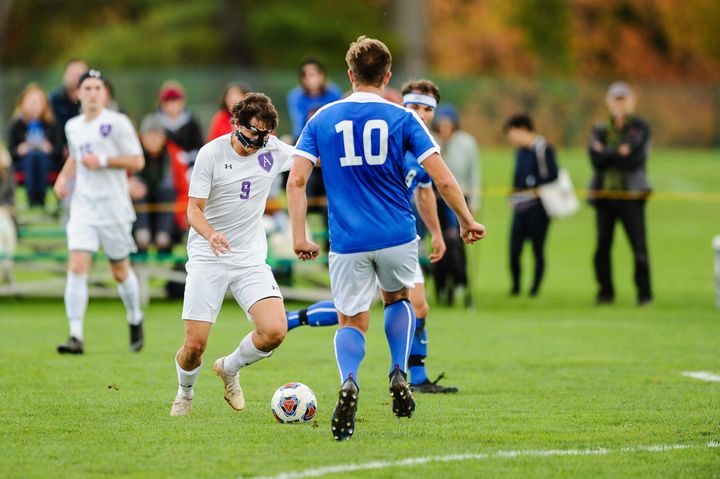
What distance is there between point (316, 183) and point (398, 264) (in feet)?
30.8

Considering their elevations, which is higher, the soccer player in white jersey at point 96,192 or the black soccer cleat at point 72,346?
the soccer player in white jersey at point 96,192

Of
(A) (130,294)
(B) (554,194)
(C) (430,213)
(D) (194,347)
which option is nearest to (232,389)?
(D) (194,347)

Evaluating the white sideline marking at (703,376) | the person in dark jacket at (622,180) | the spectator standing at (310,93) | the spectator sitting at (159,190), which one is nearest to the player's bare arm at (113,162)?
the spectator standing at (310,93)

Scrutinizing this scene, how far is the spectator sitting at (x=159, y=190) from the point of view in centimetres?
1557

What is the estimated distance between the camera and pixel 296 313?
9.43m

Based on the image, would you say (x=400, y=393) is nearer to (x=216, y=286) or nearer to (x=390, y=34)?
(x=216, y=286)

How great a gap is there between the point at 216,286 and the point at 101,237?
3.35m

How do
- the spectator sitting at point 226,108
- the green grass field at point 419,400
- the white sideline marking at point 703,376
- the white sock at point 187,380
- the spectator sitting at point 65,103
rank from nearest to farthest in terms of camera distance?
1. the green grass field at point 419,400
2. the white sock at point 187,380
3. the white sideline marking at point 703,376
4. the spectator sitting at point 226,108
5. the spectator sitting at point 65,103

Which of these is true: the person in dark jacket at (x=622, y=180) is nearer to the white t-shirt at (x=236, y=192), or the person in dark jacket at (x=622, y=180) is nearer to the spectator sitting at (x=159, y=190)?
the spectator sitting at (x=159, y=190)

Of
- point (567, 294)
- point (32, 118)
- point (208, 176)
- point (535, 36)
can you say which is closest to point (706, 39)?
point (535, 36)

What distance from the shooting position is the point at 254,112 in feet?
24.3

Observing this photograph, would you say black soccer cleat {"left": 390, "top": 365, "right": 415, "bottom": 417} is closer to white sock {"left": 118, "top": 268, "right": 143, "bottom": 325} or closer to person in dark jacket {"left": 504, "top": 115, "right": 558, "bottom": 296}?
white sock {"left": 118, "top": 268, "right": 143, "bottom": 325}

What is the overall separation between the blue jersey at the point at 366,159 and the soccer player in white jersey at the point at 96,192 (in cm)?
393

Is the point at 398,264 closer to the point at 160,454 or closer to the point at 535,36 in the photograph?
the point at 160,454
